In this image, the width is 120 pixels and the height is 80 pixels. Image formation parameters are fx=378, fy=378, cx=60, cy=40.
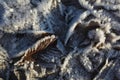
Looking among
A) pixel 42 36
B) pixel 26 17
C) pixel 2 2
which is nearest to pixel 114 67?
pixel 42 36

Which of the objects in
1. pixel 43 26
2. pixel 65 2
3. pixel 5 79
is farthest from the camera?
pixel 65 2

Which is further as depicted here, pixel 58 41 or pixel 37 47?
pixel 58 41

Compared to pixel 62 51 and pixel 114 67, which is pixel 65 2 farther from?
pixel 114 67

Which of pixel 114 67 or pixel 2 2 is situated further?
pixel 2 2

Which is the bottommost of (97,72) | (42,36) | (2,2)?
(97,72)
